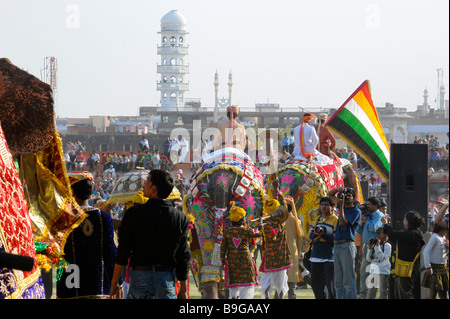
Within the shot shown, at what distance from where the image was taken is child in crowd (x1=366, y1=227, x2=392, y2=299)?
10.2m

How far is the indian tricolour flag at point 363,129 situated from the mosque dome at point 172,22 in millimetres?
65168

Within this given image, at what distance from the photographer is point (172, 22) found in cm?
7919

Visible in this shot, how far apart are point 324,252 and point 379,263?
2.39 ft

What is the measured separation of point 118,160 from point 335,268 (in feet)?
75.4

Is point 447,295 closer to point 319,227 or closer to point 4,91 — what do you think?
point 319,227

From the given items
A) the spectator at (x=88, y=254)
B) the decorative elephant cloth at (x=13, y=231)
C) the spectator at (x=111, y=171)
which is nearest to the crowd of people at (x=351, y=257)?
the spectator at (x=88, y=254)

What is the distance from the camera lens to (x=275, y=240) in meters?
10.4

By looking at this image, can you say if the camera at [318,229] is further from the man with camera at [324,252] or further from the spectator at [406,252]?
the spectator at [406,252]

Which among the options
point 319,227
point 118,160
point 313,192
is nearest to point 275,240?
point 319,227

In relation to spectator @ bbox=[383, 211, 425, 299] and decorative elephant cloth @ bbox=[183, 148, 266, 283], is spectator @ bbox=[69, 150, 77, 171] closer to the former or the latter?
decorative elephant cloth @ bbox=[183, 148, 266, 283]

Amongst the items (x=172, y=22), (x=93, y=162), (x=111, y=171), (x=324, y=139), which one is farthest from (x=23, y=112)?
(x=172, y=22)

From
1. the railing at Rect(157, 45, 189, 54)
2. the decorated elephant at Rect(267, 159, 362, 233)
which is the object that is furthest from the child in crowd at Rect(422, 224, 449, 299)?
the railing at Rect(157, 45, 189, 54)

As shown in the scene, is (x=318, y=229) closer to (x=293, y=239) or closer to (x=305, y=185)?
(x=293, y=239)

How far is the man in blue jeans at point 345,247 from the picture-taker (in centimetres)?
945
